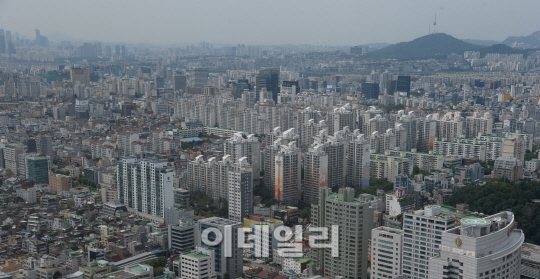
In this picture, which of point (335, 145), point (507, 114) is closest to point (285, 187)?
point (335, 145)

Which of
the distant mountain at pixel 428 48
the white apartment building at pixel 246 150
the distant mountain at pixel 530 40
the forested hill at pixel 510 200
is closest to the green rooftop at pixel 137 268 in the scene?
the white apartment building at pixel 246 150

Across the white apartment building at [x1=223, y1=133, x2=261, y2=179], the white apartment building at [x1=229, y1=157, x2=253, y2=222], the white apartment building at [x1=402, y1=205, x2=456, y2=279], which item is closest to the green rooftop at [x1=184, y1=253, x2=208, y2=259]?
the white apartment building at [x1=402, y1=205, x2=456, y2=279]

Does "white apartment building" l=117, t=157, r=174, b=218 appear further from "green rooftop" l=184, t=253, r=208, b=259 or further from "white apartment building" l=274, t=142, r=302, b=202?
"green rooftop" l=184, t=253, r=208, b=259

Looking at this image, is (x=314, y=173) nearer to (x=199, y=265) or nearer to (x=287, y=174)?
(x=287, y=174)

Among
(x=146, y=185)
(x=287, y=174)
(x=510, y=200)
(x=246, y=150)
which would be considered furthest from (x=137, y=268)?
(x=510, y=200)

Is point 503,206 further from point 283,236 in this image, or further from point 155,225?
point 155,225
